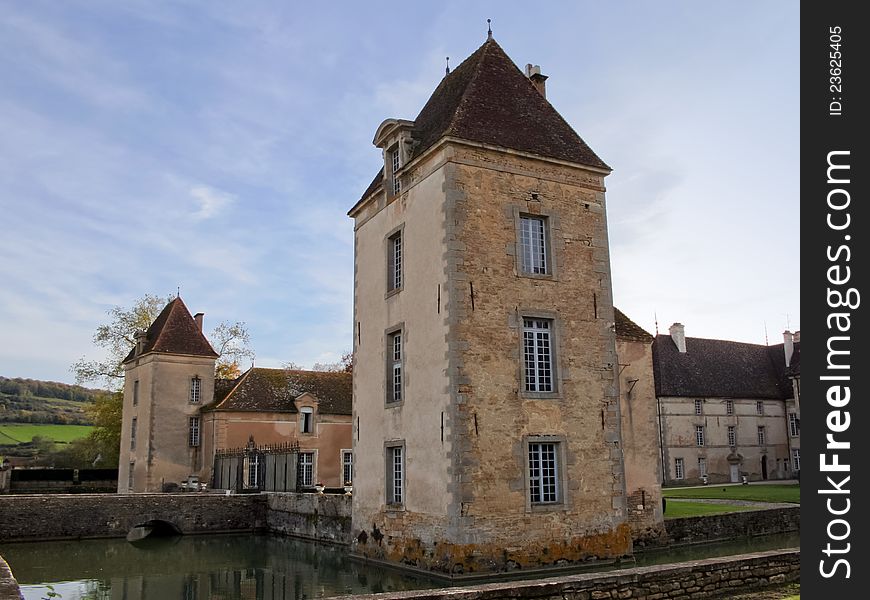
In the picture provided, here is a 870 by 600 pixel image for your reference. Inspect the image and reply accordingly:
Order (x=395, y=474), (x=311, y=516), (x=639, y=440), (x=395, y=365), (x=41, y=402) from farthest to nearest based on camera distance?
(x=41, y=402)
(x=311, y=516)
(x=639, y=440)
(x=395, y=365)
(x=395, y=474)

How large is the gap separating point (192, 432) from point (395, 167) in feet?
62.9

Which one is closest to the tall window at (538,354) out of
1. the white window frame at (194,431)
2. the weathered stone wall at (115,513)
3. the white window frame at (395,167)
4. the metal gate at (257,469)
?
the white window frame at (395,167)

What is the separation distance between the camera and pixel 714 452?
132ft

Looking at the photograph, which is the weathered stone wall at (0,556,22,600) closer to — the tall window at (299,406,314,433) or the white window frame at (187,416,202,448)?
the tall window at (299,406,314,433)

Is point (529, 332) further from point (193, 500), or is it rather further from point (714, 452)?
point (714, 452)

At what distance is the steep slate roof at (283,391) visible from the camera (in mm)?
30750

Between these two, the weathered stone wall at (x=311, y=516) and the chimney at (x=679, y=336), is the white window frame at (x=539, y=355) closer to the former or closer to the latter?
the weathered stone wall at (x=311, y=516)

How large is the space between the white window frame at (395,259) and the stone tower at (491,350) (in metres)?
0.04

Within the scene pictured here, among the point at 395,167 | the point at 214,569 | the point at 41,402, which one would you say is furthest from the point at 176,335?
the point at 41,402

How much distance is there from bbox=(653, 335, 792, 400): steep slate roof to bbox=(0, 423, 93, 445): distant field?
4995 centimetres

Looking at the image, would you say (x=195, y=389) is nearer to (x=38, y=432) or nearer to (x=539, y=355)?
(x=539, y=355)

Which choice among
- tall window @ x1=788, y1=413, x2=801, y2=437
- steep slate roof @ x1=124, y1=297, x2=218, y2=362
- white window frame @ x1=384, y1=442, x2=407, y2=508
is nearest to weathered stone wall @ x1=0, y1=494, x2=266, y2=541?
white window frame @ x1=384, y1=442, x2=407, y2=508

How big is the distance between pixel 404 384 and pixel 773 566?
7.62m

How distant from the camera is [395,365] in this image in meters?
16.0
